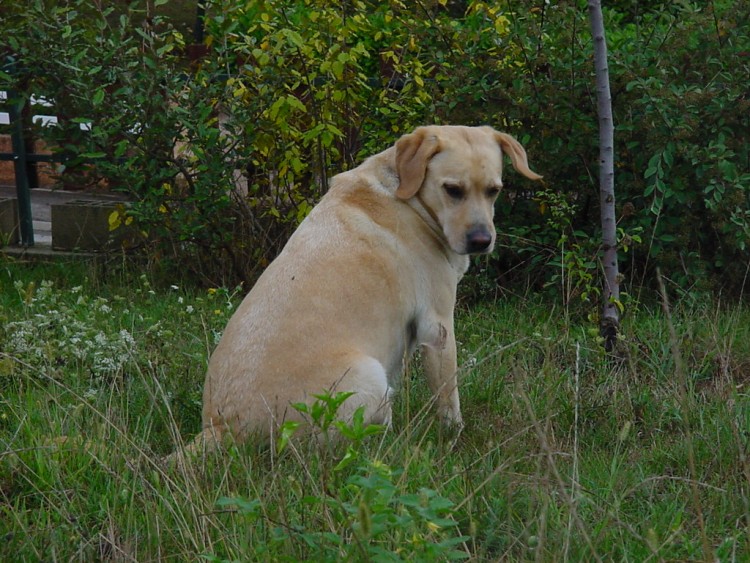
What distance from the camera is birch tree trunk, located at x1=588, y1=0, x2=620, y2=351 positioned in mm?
4785

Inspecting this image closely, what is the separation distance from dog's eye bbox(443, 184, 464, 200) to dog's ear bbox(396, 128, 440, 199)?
0.11 m

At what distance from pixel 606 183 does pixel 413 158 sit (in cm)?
114

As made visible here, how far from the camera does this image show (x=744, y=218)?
5664 mm

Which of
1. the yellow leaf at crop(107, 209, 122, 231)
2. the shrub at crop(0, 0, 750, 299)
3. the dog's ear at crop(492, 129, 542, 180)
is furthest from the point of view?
the yellow leaf at crop(107, 209, 122, 231)

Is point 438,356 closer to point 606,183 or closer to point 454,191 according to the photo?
point 454,191

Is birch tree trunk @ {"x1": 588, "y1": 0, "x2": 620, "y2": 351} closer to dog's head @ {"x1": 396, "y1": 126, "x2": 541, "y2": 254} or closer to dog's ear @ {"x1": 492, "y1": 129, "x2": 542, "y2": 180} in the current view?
dog's ear @ {"x1": 492, "y1": 129, "x2": 542, "y2": 180}

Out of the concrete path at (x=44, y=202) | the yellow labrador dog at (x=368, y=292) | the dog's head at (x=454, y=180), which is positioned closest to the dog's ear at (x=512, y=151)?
the yellow labrador dog at (x=368, y=292)

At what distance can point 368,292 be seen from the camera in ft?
13.4

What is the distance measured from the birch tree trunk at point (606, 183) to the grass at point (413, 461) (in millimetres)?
162

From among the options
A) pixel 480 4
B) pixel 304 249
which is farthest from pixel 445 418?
pixel 480 4

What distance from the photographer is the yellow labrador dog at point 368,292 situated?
146 inches

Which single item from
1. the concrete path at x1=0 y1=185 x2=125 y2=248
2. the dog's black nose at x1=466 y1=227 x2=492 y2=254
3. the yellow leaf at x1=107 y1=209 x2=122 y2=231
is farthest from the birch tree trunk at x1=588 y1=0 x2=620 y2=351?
the concrete path at x1=0 y1=185 x2=125 y2=248

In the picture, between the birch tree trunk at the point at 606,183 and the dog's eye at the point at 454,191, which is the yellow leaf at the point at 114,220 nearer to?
the dog's eye at the point at 454,191

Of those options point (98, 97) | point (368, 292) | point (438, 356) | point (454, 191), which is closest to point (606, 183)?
point (454, 191)
